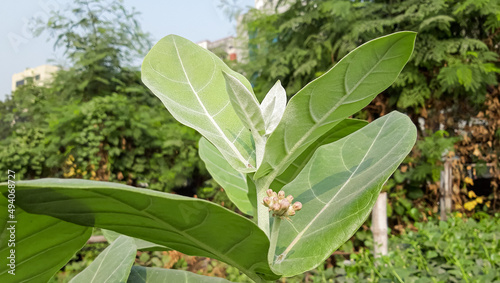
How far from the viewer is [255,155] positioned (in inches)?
13.5

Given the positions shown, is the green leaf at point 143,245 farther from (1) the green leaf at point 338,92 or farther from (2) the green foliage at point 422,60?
(2) the green foliage at point 422,60

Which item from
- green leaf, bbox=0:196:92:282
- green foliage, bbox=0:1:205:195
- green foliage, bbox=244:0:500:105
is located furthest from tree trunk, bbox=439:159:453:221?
green leaf, bbox=0:196:92:282

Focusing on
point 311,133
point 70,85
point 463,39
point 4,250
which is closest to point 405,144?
point 311,133

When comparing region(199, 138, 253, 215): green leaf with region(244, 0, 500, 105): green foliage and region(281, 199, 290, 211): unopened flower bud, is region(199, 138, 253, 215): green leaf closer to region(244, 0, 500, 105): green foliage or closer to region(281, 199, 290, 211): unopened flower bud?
region(281, 199, 290, 211): unopened flower bud

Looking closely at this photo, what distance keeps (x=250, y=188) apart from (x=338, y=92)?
14 centimetres

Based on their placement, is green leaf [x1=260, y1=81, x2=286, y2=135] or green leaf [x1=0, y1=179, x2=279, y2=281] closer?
green leaf [x1=0, y1=179, x2=279, y2=281]

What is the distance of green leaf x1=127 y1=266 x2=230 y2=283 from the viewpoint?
1.16 feet

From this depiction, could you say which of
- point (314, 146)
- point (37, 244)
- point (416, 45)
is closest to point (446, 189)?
point (416, 45)

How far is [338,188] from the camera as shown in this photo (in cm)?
34

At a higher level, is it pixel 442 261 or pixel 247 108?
pixel 247 108

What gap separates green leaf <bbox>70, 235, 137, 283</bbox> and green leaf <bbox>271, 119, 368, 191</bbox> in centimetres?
16

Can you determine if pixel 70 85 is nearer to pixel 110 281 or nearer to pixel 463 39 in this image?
pixel 463 39

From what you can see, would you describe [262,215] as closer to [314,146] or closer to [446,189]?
[314,146]

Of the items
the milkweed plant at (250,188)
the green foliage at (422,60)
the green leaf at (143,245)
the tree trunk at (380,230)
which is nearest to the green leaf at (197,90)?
the milkweed plant at (250,188)
